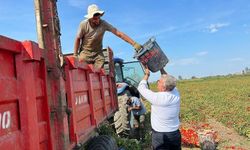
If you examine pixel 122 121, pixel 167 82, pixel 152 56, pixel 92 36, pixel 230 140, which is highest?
pixel 92 36

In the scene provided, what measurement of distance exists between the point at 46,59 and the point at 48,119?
0.45m

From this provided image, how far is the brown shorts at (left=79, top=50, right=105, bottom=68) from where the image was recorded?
290 inches

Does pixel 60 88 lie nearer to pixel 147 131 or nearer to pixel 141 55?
pixel 141 55

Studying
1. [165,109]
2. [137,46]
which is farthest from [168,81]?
[137,46]

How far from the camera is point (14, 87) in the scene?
249 cm

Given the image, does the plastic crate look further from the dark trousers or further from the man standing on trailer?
the dark trousers

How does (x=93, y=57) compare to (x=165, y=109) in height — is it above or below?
above

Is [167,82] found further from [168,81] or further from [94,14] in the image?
[94,14]

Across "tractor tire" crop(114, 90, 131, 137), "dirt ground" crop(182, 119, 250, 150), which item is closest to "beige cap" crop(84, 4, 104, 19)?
"tractor tire" crop(114, 90, 131, 137)

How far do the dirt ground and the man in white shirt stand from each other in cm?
366

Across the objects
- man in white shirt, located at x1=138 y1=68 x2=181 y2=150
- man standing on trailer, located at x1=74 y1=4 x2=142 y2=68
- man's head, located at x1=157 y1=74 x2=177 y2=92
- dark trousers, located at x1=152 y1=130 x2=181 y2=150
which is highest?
man standing on trailer, located at x1=74 y1=4 x2=142 y2=68

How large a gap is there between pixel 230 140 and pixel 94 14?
5418 mm

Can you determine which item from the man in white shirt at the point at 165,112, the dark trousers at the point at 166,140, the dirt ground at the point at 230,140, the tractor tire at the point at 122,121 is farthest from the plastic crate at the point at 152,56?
the dirt ground at the point at 230,140

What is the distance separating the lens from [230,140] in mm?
10469
